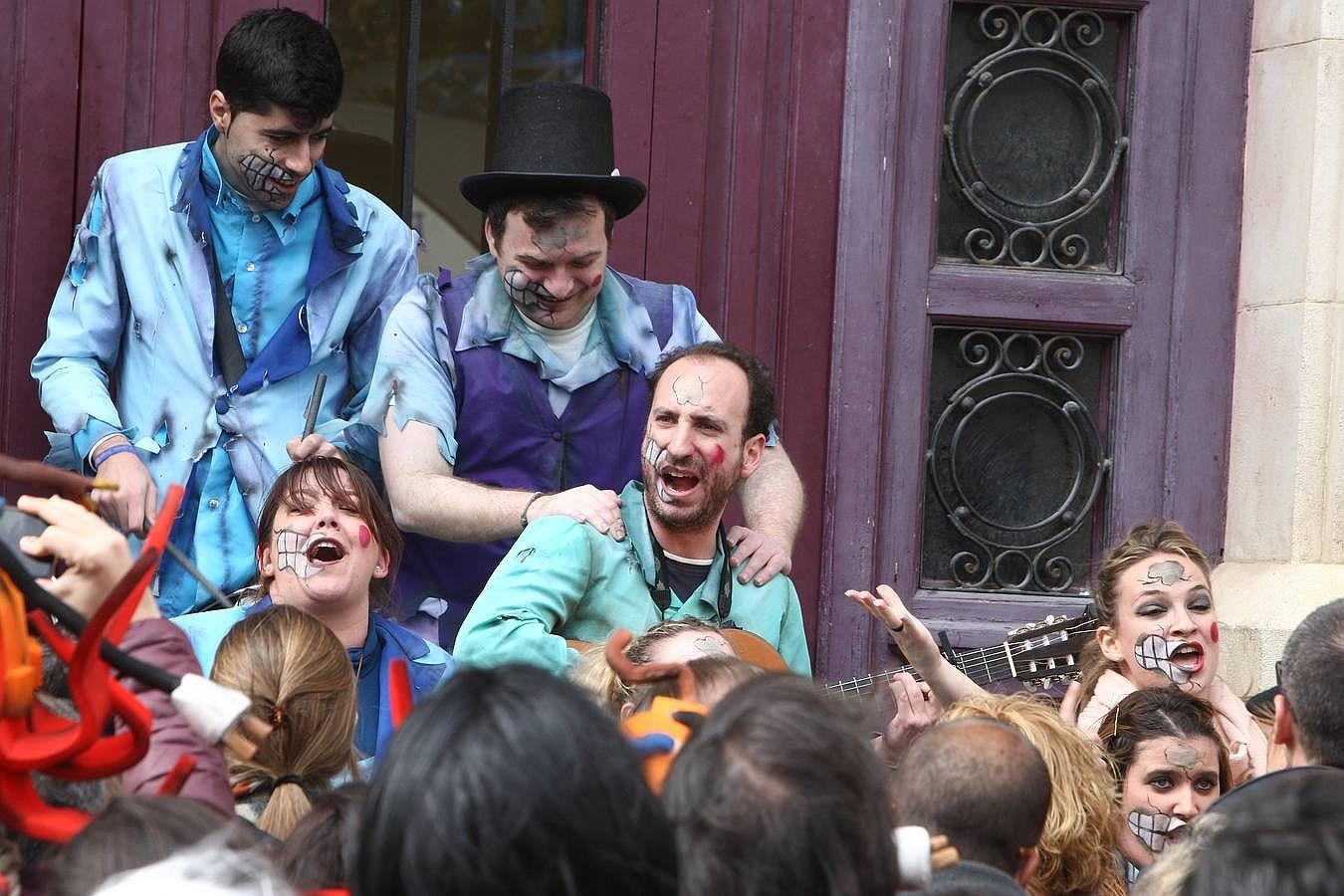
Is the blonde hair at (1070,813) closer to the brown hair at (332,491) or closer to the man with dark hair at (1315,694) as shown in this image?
the man with dark hair at (1315,694)

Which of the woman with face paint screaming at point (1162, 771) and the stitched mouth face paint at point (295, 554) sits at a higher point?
the stitched mouth face paint at point (295, 554)

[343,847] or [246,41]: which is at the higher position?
[246,41]

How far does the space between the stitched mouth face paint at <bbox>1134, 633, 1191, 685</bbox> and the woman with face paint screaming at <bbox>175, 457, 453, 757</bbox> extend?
1605mm

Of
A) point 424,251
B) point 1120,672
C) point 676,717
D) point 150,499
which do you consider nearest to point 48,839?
point 676,717

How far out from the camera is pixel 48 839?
2039 mm

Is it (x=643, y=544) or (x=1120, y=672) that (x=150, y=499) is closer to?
(x=643, y=544)

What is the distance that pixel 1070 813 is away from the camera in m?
3.11

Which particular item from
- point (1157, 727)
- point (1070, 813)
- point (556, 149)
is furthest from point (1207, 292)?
point (1070, 813)

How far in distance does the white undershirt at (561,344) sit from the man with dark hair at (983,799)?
200 centimetres

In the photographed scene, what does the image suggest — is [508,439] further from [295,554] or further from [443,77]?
[443,77]

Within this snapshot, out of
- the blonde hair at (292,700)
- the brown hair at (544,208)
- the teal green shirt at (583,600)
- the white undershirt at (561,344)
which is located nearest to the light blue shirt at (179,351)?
the brown hair at (544,208)

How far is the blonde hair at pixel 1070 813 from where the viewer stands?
311 cm

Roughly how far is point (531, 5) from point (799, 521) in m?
1.65

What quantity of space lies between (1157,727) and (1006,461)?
57.9 inches
